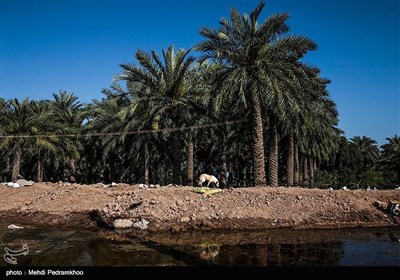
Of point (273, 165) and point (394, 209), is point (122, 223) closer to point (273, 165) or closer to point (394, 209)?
point (273, 165)

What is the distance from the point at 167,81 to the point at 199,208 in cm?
892

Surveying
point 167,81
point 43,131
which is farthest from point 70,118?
point 167,81

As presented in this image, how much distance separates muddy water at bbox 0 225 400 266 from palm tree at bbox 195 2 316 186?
617cm

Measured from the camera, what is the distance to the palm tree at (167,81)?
20156mm

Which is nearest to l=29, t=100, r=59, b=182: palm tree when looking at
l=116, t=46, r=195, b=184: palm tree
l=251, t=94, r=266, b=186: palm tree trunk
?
l=116, t=46, r=195, b=184: palm tree

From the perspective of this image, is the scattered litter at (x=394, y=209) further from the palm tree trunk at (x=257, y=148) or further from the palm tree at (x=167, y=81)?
the palm tree at (x=167, y=81)

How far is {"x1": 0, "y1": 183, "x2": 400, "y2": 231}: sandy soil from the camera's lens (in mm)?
13883

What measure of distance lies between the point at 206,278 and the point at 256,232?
19.7 ft

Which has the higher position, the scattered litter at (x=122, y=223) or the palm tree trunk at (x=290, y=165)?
the palm tree trunk at (x=290, y=165)

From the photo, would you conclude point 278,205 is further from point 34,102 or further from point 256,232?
point 34,102

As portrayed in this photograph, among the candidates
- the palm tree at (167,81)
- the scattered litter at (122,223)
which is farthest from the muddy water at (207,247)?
the palm tree at (167,81)

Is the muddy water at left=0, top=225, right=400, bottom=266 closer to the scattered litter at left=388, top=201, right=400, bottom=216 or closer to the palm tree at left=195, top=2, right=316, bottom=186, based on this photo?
the scattered litter at left=388, top=201, right=400, bottom=216

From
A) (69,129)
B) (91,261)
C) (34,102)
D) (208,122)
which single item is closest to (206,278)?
(91,261)

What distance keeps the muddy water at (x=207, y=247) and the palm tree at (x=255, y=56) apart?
6.17 meters
